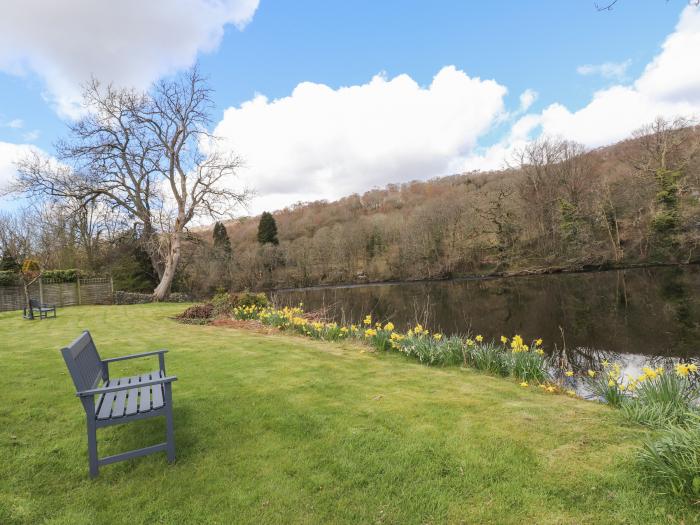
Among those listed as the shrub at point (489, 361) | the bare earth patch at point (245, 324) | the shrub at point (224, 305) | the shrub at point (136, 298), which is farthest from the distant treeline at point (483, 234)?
the shrub at point (489, 361)

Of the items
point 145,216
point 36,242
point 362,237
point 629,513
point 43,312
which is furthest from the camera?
point 362,237

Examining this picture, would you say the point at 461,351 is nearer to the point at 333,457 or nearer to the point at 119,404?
the point at 333,457

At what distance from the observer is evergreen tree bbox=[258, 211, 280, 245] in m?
58.3

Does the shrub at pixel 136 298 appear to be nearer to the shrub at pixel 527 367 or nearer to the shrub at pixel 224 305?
the shrub at pixel 224 305

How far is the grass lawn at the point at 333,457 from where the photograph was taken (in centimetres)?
259

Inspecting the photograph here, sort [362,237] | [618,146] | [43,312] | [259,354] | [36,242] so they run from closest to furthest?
[259,354] → [43,312] → [36,242] → [362,237] → [618,146]

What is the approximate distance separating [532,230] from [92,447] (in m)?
42.6

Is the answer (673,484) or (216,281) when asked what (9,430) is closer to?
(673,484)

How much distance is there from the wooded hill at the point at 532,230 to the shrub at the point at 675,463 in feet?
79.2

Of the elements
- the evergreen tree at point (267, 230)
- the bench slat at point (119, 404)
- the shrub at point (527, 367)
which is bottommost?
the shrub at point (527, 367)

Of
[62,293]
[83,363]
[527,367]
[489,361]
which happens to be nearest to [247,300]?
[489,361]

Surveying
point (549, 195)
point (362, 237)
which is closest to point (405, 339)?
point (549, 195)

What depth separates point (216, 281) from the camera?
42.4 m

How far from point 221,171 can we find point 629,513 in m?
23.8
